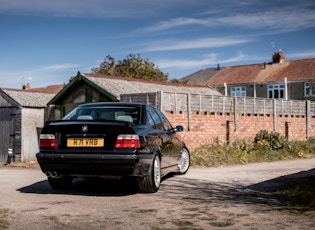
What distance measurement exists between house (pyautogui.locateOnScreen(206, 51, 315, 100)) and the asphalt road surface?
108 feet

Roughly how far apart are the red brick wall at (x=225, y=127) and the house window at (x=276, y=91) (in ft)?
73.3

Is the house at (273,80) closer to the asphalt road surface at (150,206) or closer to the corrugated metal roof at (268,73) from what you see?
the corrugated metal roof at (268,73)

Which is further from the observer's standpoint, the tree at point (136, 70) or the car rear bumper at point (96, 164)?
the tree at point (136, 70)

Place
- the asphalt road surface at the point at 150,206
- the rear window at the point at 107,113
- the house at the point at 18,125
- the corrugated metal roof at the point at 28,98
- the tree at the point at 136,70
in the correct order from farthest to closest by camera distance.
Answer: the tree at the point at 136,70 → the corrugated metal roof at the point at 28,98 → the house at the point at 18,125 → the rear window at the point at 107,113 → the asphalt road surface at the point at 150,206

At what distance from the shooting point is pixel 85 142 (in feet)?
23.8

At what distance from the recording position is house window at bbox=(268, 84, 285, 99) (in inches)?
1700

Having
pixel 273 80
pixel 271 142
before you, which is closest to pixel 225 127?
pixel 271 142

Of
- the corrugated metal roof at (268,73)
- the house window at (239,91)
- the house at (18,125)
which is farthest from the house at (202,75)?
the house at (18,125)

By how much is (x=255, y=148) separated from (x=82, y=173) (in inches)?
419

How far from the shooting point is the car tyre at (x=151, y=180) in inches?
295

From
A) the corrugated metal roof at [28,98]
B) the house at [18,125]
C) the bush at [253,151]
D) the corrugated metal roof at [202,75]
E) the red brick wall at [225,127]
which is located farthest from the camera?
the corrugated metal roof at [202,75]

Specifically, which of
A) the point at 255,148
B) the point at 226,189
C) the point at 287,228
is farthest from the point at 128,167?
the point at 255,148

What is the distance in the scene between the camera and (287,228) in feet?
16.3

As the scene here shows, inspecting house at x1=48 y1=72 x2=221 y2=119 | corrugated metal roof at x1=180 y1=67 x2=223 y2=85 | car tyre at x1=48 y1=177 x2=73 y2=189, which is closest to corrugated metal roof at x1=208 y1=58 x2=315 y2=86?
corrugated metal roof at x1=180 y1=67 x2=223 y2=85
